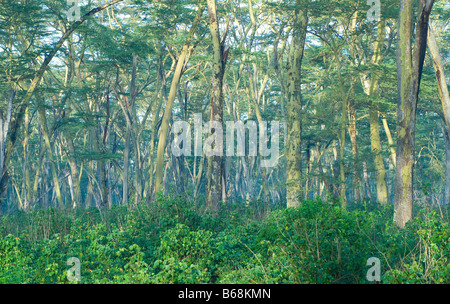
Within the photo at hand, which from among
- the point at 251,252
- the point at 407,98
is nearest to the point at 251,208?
the point at 407,98

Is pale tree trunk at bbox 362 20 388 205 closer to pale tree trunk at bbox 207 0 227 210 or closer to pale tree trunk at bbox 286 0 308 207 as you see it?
pale tree trunk at bbox 286 0 308 207

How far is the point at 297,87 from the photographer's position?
12312 millimetres

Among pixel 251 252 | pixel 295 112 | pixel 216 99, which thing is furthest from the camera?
pixel 216 99

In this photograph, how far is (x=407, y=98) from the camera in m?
9.93

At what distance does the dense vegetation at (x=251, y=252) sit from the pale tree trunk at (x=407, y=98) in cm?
140

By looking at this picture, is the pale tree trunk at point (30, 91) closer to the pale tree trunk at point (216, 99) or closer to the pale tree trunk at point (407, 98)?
the pale tree trunk at point (216, 99)

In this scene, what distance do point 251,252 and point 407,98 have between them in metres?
5.46

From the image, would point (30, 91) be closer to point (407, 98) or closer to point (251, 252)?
point (251, 252)

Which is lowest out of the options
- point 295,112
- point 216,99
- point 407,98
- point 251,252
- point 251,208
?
point 251,208

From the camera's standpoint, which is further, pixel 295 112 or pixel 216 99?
pixel 216 99

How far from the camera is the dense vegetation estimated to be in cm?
546

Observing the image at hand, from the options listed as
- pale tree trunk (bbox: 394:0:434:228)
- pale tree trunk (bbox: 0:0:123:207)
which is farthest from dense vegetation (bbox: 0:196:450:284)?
pale tree trunk (bbox: 0:0:123:207)
